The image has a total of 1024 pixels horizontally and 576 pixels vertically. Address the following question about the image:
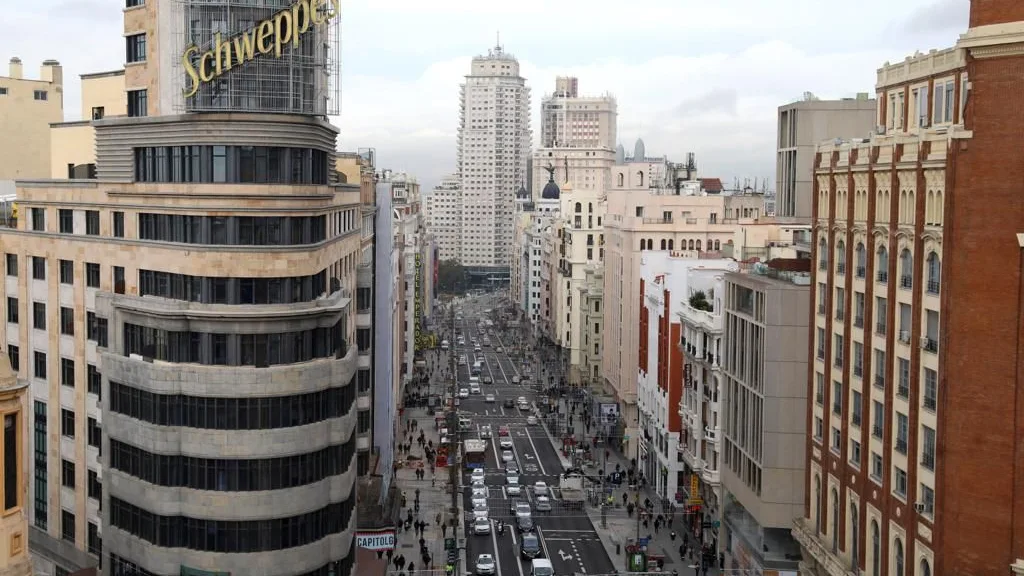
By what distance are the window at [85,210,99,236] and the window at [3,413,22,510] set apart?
2307cm

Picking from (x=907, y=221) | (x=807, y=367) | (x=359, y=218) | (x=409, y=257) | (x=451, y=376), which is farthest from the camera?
(x=451, y=376)

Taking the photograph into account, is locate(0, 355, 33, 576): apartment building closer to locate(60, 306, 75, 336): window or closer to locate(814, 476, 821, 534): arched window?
locate(60, 306, 75, 336): window

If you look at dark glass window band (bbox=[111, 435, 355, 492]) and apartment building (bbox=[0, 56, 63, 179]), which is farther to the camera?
apartment building (bbox=[0, 56, 63, 179])

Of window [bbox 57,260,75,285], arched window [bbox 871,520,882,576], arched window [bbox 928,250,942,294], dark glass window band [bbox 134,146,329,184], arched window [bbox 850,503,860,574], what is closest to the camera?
arched window [bbox 928,250,942,294]

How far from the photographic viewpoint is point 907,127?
2245 inches

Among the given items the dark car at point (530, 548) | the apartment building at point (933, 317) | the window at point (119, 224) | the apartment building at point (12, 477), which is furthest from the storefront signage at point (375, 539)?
the apartment building at point (12, 477)

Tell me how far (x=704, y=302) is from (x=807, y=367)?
87.1 feet

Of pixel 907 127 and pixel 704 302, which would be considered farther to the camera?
pixel 704 302

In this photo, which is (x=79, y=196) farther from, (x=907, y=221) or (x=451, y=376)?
(x=451, y=376)

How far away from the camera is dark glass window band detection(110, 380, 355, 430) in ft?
174

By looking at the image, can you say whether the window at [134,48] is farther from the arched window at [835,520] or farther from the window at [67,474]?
the arched window at [835,520]

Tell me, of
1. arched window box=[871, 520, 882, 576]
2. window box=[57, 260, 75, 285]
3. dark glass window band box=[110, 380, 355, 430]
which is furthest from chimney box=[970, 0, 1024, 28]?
window box=[57, 260, 75, 285]

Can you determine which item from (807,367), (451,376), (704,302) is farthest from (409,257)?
(807,367)

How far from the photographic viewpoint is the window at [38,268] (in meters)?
62.0
